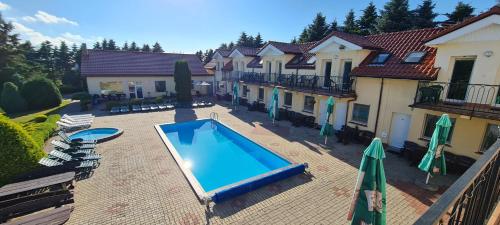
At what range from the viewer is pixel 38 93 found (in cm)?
2564

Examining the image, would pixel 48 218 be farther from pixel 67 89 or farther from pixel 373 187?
pixel 67 89

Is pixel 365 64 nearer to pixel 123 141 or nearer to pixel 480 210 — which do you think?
pixel 480 210

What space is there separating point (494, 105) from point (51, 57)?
72126mm

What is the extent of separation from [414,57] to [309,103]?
829 centimetres

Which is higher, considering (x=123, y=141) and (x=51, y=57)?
(x=51, y=57)

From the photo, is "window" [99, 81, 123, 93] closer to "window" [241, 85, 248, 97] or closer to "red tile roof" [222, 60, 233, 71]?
"red tile roof" [222, 60, 233, 71]

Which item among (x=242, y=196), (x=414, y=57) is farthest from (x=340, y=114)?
(x=242, y=196)

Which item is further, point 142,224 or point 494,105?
point 494,105

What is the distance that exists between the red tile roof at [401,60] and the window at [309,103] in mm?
4857

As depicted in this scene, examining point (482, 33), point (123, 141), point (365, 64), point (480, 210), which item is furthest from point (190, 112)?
point (480, 210)

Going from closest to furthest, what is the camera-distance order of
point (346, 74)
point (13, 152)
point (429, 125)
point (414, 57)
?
point (13, 152) → point (429, 125) → point (414, 57) → point (346, 74)

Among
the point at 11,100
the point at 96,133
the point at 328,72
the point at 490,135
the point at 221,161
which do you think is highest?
the point at 328,72

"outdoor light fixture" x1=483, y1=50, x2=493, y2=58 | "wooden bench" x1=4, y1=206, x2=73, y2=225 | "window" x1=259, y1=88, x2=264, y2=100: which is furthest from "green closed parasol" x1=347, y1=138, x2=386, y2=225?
"window" x1=259, y1=88, x2=264, y2=100

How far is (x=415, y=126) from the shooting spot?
42.5ft
